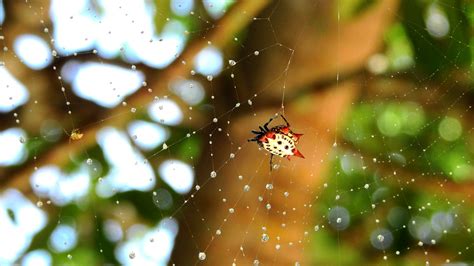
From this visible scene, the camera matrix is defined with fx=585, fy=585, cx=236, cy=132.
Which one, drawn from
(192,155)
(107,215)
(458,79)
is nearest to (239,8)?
(192,155)

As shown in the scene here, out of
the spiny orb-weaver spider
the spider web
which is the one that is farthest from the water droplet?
the spiny orb-weaver spider

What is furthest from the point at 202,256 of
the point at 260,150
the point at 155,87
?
the point at 155,87

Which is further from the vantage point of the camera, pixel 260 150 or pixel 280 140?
pixel 260 150

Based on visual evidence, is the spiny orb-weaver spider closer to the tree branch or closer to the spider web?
the spider web

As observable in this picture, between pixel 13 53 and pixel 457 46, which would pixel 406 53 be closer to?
pixel 457 46

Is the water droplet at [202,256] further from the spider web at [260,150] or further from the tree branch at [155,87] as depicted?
the tree branch at [155,87]

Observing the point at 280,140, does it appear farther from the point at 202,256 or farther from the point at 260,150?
the point at 202,256

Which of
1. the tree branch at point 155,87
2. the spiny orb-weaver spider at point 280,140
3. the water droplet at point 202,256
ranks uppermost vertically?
the tree branch at point 155,87

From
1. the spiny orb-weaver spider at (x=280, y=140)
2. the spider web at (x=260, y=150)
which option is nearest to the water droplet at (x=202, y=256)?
the spider web at (x=260, y=150)
